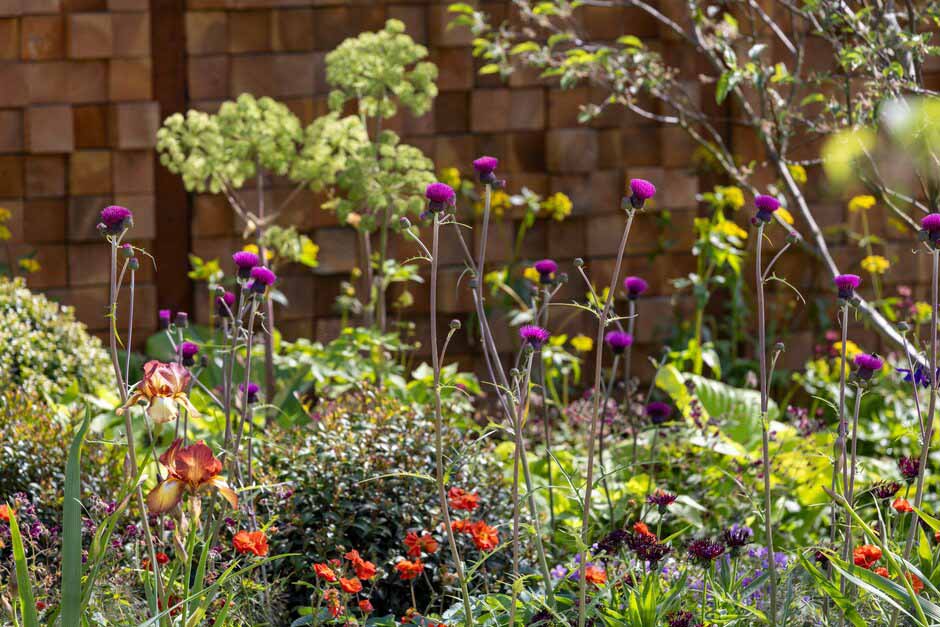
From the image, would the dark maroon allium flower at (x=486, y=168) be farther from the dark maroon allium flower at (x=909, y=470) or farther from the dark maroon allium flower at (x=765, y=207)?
the dark maroon allium flower at (x=909, y=470)

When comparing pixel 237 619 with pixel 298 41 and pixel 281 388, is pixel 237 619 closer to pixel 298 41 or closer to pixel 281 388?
pixel 281 388

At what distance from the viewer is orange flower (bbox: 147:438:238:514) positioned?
125cm

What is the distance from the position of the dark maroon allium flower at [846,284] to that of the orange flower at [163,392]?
2.91 ft

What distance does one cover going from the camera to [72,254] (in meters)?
3.69

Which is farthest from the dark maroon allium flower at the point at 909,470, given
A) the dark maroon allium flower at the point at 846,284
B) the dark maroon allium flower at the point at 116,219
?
the dark maroon allium flower at the point at 116,219

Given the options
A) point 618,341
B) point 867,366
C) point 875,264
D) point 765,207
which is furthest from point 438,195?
point 875,264

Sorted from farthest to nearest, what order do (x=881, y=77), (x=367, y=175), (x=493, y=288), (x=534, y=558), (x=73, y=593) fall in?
(x=493, y=288) < (x=367, y=175) < (x=881, y=77) < (x=534, y=558) < (x=73, y=593)

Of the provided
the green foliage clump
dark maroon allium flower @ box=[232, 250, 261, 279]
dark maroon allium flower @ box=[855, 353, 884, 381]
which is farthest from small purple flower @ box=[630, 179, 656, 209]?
the green foliage clump

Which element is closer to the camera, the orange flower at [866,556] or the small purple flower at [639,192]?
the small purple flower at [639,192]

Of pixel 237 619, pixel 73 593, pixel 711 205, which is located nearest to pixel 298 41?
pixel 711 205

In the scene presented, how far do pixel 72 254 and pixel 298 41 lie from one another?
103 cm

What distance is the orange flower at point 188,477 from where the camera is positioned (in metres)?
1.25

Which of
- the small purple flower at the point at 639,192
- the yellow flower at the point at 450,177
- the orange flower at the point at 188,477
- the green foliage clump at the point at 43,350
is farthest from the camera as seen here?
the yellow flower at the point at 450,177

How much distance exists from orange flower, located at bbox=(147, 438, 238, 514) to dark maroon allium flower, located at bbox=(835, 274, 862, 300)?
87cm
